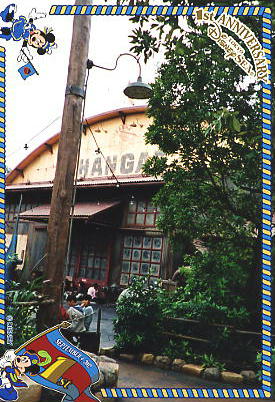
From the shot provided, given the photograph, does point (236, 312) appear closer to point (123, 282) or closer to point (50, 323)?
point (50, 323)

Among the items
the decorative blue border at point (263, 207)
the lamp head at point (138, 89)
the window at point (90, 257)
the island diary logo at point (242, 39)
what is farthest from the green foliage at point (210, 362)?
the window at point (90, 257)

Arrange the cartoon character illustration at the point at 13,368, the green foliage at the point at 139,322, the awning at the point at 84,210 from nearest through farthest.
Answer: the cartoon character illustration at the point at 13,368
the green foliage at the point at 139,322
the awning at the point at 84,210

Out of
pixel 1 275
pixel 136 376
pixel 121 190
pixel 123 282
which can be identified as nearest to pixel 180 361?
pixel 136 376

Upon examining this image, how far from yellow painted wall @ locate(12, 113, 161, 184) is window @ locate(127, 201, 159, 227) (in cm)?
148

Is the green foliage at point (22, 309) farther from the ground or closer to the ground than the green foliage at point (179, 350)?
farther from the ground

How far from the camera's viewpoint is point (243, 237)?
5.67 meters

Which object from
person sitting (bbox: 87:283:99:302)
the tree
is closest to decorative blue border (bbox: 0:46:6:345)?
the tree

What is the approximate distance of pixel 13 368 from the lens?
3.10 m

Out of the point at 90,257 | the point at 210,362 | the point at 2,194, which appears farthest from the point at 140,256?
the point at 2,194

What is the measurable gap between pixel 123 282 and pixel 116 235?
5.82ft

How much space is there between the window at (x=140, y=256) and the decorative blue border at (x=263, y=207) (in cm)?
852

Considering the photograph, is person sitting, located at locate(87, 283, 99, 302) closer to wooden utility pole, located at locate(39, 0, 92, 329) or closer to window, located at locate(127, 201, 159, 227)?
window, located at locate(127, 201, 159, 227)

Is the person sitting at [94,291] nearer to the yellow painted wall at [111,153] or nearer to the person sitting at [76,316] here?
the yellow painted wall at [111,153]

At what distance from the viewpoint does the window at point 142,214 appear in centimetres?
1251
